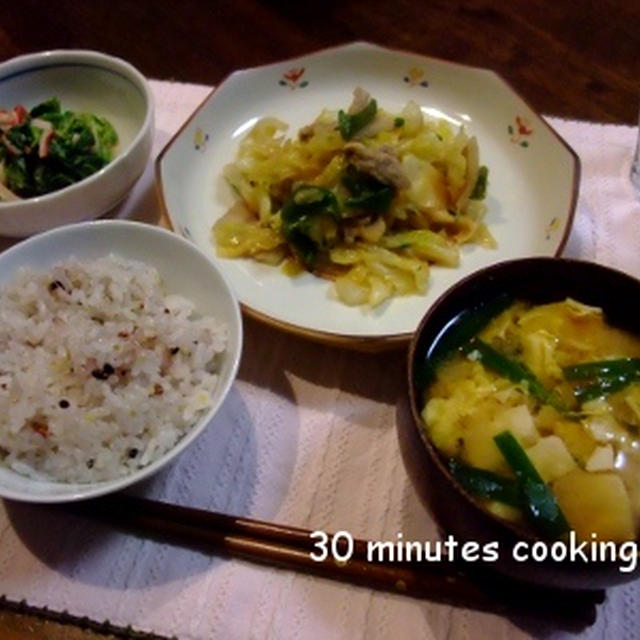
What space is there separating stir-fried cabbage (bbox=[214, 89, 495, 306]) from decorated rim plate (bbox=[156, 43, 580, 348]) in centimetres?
4

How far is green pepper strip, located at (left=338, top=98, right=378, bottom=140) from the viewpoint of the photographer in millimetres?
1757

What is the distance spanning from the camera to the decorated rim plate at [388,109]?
5.24ft

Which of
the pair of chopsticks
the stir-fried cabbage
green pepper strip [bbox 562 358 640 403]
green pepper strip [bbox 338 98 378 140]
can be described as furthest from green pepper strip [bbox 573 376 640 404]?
green pepper strip [bbox 338 98 378 140]

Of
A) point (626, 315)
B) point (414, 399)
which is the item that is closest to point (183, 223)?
point (414, 399)

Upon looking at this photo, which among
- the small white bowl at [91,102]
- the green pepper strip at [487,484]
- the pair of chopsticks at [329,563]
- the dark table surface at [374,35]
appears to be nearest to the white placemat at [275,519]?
the pair of chopsticks at [329,563]

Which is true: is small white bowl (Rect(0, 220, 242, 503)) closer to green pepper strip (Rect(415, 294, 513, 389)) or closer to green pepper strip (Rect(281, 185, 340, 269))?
green pepper strip (Rect(281, 185, 340, 269))

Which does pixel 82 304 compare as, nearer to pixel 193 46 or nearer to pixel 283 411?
pixel 283 411

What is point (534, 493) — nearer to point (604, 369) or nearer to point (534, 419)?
point (534, 419)

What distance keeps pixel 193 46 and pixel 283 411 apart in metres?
→ 1.43

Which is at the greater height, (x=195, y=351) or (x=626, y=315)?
(x=626, y=315)

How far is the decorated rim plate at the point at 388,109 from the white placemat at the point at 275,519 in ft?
0.33

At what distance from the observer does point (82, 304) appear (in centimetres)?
145

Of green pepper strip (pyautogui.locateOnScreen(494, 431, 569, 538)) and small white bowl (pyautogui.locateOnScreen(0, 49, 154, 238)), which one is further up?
green pepper strip (pyautogui.locateOnScreen(494, 431, 569, 538))

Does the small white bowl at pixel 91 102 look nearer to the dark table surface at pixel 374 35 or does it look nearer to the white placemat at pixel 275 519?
the dark table surface at pixel 374 35
